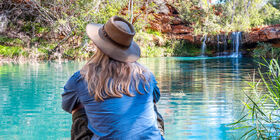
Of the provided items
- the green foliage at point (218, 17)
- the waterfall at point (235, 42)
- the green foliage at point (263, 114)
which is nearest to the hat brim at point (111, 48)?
the green foliage at point (263, 114)

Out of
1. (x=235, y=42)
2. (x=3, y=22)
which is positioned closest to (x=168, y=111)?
(x=3, y=22)

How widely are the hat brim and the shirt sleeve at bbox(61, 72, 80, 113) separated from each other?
0.23 meters

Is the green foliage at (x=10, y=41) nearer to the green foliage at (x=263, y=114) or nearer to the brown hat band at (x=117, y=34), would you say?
the green foliage at (x=263, y=114)

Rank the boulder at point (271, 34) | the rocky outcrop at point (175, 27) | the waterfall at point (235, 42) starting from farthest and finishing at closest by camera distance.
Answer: the rocky outcrop at point (175, 27) → the waterfall at point (235, 42) → the boulder at point (271, 34)

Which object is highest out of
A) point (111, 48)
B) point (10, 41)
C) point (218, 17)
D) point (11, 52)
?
point (218, 17)

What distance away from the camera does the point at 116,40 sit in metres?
1.74

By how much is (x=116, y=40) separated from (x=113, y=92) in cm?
34

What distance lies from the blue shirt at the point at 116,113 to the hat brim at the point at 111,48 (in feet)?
0.66

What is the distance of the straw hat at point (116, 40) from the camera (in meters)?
1.70

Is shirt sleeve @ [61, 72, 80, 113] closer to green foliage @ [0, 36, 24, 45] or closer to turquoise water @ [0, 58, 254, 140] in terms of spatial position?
turquoise water @ [0, 58, 254, 140]

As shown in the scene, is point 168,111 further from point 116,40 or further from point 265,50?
point 265,50

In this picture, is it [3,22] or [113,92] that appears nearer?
[113,92]

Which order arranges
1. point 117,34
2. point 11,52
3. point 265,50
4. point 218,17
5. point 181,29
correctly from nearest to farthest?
point 117,34
point 11,52
point 265,50
point 181,29
point 218,17

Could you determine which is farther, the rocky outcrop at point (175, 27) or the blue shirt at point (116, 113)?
the rocky outcrop at point (175, 27)
